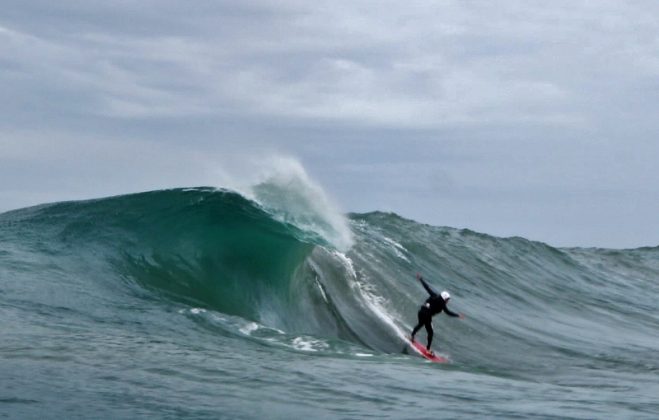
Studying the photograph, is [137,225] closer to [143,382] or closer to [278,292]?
[278,292]

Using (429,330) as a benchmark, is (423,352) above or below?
below

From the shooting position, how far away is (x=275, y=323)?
12.8 m

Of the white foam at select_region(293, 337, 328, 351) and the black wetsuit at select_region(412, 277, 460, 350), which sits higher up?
the black wetsuit at select_region(412, 277, 460, 350)

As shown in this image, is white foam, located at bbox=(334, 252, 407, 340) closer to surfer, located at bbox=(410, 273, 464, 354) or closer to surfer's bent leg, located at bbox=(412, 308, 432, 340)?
surfer's bent leg, located at bbox=(412, 308, 432, 340)

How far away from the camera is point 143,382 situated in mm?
7645

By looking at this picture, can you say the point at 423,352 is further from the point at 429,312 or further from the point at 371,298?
the point at 371,298

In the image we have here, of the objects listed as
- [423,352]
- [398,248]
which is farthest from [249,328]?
[398,248]

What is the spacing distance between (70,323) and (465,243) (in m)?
16.7

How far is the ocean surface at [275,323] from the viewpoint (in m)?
7.70

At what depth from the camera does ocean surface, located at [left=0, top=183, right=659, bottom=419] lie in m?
7.70

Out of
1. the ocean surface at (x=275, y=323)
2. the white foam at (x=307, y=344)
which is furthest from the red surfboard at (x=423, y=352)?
the white foam at (x=307, y=344)

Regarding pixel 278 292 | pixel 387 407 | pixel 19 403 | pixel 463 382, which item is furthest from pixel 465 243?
pixel 19 403

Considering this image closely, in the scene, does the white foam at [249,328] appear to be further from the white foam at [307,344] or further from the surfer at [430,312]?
the surfer at [430,312]

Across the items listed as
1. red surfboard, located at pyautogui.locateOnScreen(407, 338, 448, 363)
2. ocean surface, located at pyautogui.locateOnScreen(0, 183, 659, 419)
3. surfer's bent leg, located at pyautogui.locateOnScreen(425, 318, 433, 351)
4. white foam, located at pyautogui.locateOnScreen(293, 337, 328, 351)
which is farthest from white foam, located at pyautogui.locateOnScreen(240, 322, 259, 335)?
surfer's bent leg, located at pyautogui.locateOnScreen(425, 318, 433, 351)
